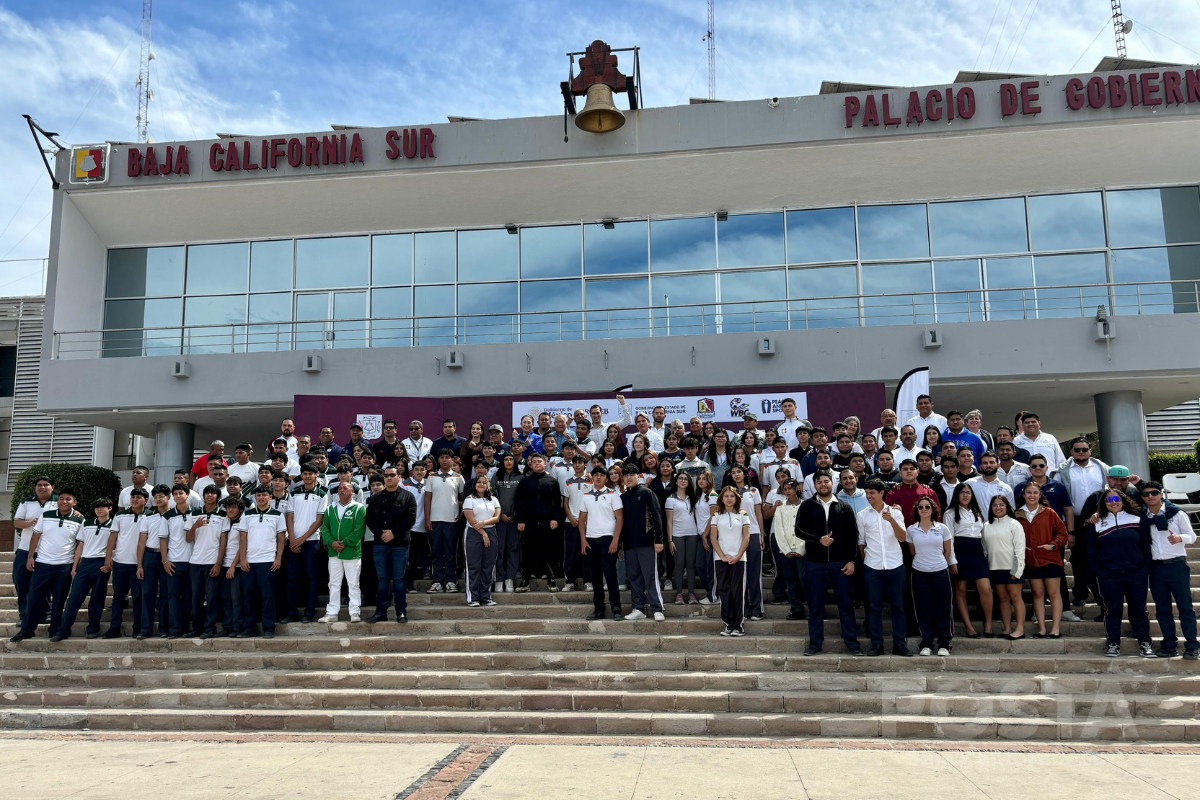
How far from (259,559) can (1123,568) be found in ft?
28.4

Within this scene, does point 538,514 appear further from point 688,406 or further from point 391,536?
point 688,406

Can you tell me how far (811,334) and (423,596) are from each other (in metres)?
9.26

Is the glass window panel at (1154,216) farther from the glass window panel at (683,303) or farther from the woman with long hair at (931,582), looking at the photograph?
the woman with long hair at (931,582)

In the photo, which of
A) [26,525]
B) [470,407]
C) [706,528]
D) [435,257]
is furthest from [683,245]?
[26,525]

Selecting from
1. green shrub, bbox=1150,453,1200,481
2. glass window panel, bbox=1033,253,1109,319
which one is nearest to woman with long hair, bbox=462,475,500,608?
glass window panel, bbox=1033,253,1109,319

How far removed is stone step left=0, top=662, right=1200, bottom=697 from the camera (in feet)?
25.2

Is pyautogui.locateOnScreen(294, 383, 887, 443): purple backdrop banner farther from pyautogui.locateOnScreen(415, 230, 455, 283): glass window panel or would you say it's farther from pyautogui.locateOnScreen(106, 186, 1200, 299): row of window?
pyautogui.locateOnScreen(415, 230, 455, 283): glass window panel

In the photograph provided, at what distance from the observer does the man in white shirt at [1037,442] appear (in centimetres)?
1009

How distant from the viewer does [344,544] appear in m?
9.66

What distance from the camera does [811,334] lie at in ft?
53.8

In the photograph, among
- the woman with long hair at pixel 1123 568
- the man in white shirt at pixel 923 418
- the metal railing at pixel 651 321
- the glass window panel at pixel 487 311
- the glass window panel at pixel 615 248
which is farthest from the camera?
the glass window panel at pixel 615 248

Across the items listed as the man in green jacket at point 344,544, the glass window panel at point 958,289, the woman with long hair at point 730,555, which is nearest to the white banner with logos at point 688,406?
the glass window panel at point 958,289

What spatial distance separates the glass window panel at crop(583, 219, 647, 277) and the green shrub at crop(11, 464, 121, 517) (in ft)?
35.1

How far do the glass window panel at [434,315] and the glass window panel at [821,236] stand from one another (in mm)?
7245
